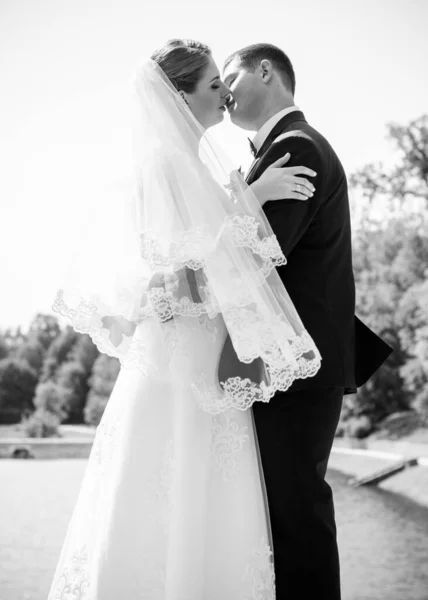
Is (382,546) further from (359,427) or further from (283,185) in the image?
(359,427)

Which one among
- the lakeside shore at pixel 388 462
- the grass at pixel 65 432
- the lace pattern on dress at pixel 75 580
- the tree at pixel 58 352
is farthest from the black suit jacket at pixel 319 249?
the tree at pixel 58 352

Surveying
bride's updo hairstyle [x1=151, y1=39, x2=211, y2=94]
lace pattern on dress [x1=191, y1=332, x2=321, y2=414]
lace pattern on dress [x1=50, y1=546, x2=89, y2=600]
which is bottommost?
lace pattern on dress [x1=50, y1=546, x2=89, y2=600]

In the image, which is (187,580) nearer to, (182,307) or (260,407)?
(260,407)

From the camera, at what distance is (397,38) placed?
19.7 meters

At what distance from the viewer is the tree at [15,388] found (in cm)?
4888

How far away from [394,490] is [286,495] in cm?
1579

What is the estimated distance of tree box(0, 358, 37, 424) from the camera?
1924 inches

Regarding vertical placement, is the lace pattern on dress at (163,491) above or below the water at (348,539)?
above

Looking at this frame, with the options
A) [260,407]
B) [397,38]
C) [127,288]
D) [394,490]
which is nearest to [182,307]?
[127,288]

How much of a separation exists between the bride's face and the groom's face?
0.13m

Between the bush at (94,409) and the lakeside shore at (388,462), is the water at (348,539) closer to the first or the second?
the lakeside shore at (388,462)

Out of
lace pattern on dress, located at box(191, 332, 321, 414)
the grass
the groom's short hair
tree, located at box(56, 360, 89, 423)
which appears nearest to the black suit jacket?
lace pattern on dress, located at box(191, 332, 321, 414)

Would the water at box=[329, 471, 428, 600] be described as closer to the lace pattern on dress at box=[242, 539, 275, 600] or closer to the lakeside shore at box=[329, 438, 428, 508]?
the lakeside shore at box=[329, 438, 428, 508]

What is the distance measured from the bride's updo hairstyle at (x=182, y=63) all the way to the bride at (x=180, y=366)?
8.2 inches
